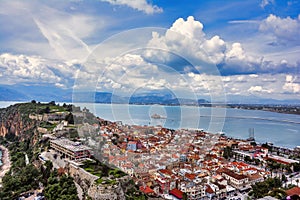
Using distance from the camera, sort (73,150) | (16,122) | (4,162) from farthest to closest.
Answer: (16,122) → (4,162) → (73,150)

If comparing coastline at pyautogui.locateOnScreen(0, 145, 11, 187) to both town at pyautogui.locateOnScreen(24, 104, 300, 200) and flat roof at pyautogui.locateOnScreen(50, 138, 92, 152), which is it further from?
flat roof at pyautogui.locateOnScreen(50, 138, 92, 152)

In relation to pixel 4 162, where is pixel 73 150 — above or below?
above

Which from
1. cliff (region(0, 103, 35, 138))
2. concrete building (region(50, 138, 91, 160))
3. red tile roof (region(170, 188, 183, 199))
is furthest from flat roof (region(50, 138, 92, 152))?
cliff (region(0, 103, 35, 138))

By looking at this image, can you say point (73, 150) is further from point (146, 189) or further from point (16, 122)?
point (16, 122)

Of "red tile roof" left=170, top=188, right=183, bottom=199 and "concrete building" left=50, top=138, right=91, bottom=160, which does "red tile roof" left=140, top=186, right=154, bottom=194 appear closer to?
"red tile roof" left=170, top=188, right=183, bottom=199

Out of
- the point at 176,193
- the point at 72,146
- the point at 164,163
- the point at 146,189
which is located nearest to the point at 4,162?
the point at 72,146

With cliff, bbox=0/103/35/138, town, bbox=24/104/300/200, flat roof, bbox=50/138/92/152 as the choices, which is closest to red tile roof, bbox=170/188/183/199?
town, bbox=24/104/300/200

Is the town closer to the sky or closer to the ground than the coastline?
closer to the sky

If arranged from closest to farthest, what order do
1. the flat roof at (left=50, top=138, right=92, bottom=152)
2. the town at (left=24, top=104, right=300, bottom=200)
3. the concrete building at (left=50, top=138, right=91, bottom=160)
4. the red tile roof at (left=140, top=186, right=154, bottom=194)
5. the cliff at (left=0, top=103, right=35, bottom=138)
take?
the red tile roof at (left=140, top=186, right=154, bottom=194) < the town at (left=24, top=104, right=300, bottom=200) < the concrete building at (left=50, top=138, right=91, bottom=160) < the flat roof at (left=50, top=138, right=92, bottom=152) < the cliff at (left=0, top=103, right=35, bottom=138)

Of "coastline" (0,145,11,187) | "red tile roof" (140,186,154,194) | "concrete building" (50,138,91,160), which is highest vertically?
"concrete building" (50,138,91,160)

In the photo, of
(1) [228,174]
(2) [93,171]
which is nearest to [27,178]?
(2) [93,171]

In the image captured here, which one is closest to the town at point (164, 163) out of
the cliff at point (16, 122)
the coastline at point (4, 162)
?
the coastline at point (4, 162)

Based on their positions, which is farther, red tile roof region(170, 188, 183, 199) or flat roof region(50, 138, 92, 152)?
flat roof region(50, 138, 92, 152)

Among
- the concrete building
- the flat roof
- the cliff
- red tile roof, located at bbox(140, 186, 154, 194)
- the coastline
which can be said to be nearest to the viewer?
red tile roof, located at bbox(140, 186, 154, 194)
